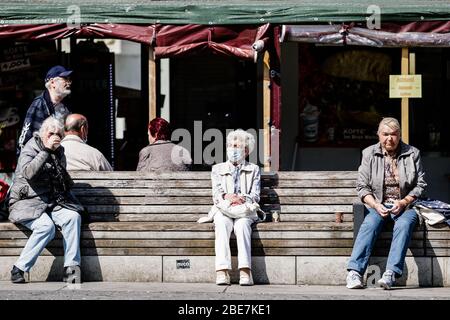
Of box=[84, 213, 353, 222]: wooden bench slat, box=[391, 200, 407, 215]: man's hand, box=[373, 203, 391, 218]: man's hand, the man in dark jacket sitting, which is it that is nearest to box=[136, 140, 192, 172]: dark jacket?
box=[84, 213, 353, 222]: wooden bench slat

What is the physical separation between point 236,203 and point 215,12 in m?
3.16

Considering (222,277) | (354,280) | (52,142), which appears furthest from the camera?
(52,142)

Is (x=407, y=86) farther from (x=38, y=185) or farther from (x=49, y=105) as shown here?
(x=38, y=185)

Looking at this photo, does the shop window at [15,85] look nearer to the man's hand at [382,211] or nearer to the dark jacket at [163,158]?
the dark jacket at [163,158]

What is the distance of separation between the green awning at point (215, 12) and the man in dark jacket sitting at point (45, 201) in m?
2.65

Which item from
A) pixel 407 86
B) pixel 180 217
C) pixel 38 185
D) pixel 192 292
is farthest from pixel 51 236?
pixel 407 86

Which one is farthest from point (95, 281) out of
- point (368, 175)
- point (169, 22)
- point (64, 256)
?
point (169, 22)

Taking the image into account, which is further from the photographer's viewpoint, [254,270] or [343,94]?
[343,94]

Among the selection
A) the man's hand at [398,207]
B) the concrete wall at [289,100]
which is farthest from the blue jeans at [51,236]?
the concrete wall at [289,100]

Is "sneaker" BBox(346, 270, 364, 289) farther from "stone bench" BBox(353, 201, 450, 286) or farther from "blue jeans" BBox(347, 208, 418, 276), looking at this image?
"stone bench" BBox(353, 201, 450, 286)

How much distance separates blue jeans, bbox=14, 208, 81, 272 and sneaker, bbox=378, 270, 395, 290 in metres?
2.69

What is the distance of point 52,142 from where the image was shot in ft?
31.5

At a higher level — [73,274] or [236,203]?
[236,203]

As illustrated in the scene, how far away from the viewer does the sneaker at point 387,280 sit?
29.9ft
